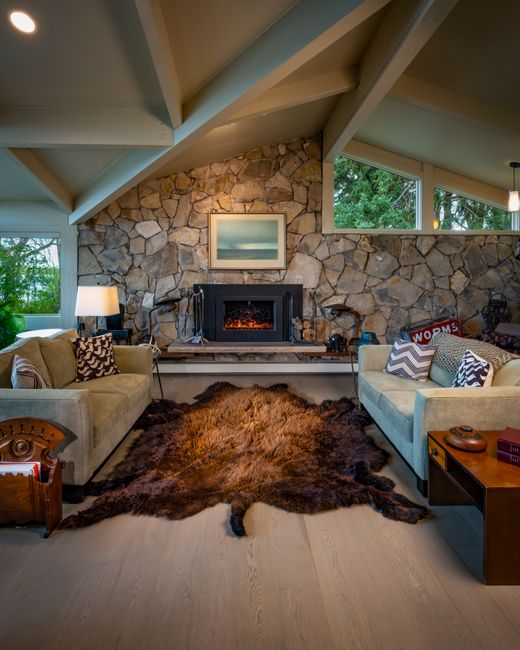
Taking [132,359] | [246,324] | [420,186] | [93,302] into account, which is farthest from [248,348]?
[420,186]

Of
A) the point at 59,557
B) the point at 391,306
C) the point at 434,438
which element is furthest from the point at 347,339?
the point at 59,557

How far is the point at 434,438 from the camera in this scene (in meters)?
2.17

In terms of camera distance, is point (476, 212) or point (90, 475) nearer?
point (90, 475)

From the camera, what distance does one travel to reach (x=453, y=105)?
407cm

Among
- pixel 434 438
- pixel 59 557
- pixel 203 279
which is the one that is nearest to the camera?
pixel 59 557

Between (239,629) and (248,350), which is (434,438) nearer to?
(239,629)

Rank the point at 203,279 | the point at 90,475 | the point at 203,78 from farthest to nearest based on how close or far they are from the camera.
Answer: the point at 203,279
the point at 203,78
the point at 90,475

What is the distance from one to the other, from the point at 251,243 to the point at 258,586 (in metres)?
4.50

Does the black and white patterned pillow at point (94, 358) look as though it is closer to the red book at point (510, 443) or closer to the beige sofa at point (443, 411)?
the beige sofa at point (443, 411)

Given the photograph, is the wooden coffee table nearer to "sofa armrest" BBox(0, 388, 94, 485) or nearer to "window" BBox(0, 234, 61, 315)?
"sofa armrest" BBox(0, 388, 94, 485)

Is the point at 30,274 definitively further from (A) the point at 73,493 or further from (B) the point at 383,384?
(B) the point at 383,384

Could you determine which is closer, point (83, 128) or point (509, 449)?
point (509, 449)

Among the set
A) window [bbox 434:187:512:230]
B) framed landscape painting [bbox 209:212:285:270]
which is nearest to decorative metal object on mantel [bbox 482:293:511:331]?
window [bbox 434:187:512:230]

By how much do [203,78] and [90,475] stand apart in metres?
3.22
